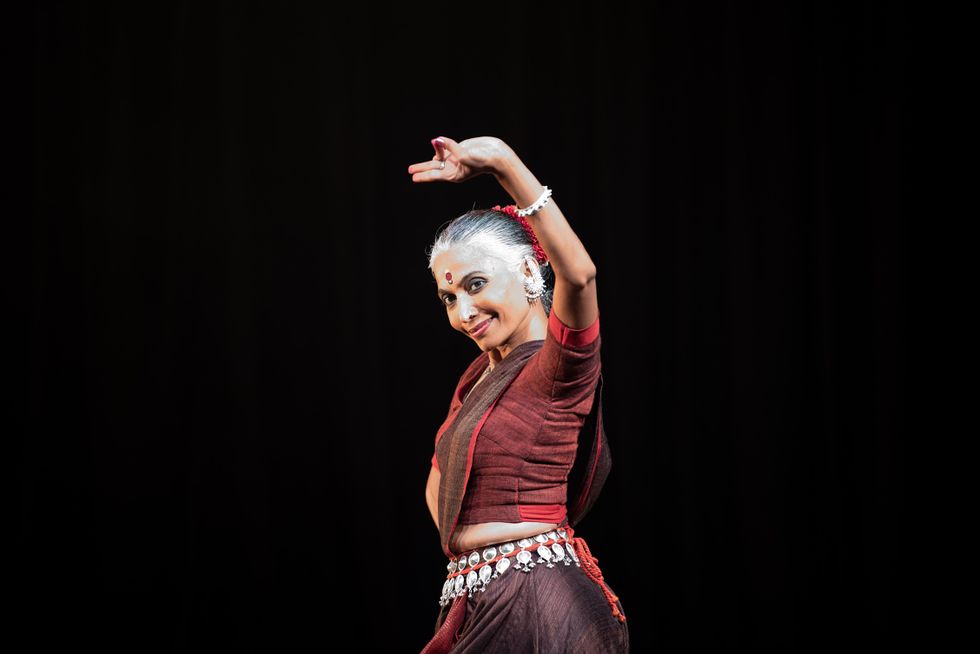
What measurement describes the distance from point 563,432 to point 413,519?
1.32m

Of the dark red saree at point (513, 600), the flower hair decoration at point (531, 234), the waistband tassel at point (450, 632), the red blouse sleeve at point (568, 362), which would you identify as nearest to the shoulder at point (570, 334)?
the red blouse sleeve at point (568, 362)

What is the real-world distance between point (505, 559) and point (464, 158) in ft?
2.14

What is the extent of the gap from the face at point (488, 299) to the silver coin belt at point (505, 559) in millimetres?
362

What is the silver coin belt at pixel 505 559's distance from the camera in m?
1.54

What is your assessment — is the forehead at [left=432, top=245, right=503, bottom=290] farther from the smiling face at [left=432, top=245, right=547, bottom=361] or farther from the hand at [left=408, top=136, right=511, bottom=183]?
the hand at [left=408, top=136, right=511, bottom=183]

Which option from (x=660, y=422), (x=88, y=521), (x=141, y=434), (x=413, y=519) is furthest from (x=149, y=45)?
(x=660, y=422)

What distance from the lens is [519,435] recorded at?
1.57m

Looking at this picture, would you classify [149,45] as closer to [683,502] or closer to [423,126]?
[423,126]

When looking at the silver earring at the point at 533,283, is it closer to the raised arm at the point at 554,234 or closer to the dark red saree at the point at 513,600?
the dark red saree at the point at 513,600

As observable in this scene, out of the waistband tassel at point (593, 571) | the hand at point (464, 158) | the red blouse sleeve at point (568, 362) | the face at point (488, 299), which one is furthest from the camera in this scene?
the face at point (488, 299)

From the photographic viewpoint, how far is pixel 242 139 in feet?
9.21

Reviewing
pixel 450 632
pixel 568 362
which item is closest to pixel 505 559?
pixel 450 632

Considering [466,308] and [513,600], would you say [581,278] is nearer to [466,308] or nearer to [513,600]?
[466,308]

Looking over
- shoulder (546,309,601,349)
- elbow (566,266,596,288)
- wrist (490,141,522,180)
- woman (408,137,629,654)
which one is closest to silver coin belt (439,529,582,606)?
woman (408,137,629,654)
